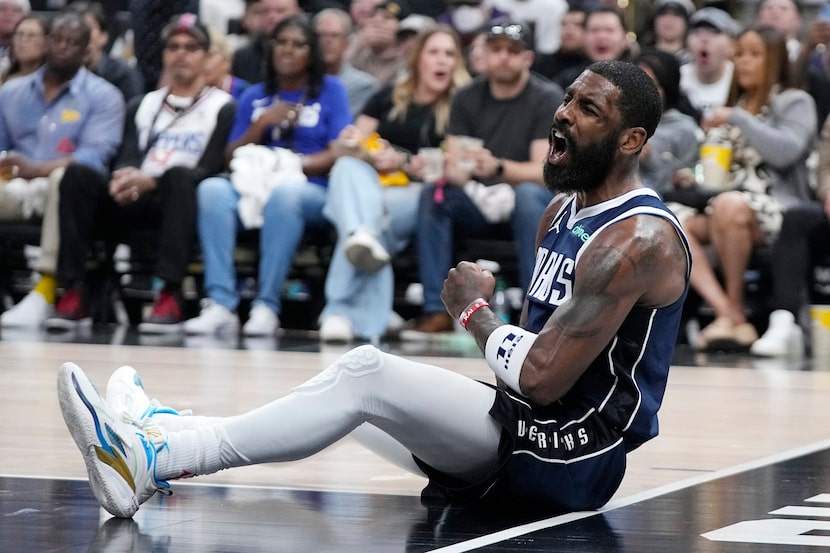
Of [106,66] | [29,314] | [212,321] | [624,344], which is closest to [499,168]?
[212,321]

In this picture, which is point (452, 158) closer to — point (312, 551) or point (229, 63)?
point (229, 63)

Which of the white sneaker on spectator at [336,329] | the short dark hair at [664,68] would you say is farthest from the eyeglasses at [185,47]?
the short dark hair at [664,68]

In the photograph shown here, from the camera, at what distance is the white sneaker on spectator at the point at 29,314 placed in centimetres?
887

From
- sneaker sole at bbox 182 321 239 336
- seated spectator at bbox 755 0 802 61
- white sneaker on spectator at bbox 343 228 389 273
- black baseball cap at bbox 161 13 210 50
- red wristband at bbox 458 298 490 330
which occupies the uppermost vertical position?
seated spectator at bbox 755 0 802 61

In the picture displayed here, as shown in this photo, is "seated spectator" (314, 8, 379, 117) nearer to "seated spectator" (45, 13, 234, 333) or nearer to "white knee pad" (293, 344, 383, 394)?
"seated spectator" (45, 13, 234, 333)

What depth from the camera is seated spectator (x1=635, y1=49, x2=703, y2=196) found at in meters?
8.34

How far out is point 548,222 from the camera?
12.9 ft

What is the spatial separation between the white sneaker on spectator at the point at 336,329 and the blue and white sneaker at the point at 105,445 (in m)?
4.74

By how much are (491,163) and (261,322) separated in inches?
62.9

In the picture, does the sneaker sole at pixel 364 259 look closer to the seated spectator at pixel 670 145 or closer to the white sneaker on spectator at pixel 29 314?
the seated spectator at pixel 670 145

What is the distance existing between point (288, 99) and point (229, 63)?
3.30ft

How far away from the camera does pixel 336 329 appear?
27.0ft

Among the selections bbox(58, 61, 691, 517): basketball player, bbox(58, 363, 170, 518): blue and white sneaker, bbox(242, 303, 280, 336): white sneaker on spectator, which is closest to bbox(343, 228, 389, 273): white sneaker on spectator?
bbox(242, 303, 280, 336): white sneaker on spectator

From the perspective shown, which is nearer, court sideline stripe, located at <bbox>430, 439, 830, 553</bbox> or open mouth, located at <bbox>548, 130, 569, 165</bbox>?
court sideline stripe, located at <bbox>430, 439, 830, 553</bbox>
